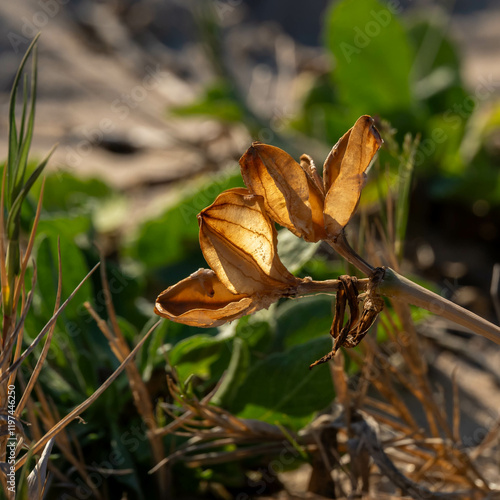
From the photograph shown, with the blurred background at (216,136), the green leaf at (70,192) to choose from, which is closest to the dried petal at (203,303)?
the blurred background at (216,136)

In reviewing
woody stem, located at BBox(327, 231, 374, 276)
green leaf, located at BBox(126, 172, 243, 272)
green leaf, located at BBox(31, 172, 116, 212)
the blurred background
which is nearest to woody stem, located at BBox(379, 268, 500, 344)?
woody stem, located at BBox(327, 231, 374, 276)

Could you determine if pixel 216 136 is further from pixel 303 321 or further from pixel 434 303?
pixel 434 303

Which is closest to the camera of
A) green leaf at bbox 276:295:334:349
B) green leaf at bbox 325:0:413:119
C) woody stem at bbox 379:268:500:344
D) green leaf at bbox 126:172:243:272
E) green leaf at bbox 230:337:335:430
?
woody stem at bbox 379:268:500:344

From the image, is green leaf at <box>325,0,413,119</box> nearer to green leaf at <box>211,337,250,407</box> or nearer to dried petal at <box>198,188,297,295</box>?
green leaf at <box>211,337,250,407</box>

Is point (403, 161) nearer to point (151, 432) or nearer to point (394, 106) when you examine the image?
point (151, 432)

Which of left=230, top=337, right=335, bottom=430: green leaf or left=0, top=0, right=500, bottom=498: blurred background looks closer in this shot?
left=230, top=337, right=335, bottom=430: green leaf
